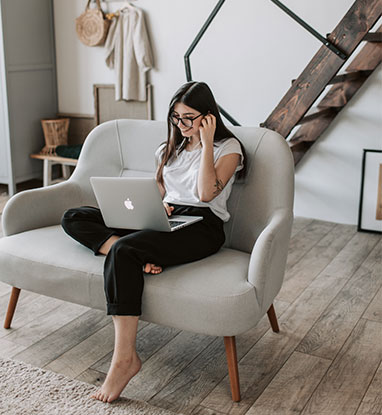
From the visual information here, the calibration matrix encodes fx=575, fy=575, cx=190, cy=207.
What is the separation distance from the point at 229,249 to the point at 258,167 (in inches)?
13.7

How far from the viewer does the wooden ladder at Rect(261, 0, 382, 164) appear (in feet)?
10.1

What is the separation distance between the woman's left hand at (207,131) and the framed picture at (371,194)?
6.35ft

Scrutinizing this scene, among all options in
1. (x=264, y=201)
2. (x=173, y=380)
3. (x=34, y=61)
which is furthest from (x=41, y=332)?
(x=34, y=61)

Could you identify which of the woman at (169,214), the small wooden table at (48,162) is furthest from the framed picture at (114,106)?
the woman at (169,214)

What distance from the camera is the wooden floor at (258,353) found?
197 cm

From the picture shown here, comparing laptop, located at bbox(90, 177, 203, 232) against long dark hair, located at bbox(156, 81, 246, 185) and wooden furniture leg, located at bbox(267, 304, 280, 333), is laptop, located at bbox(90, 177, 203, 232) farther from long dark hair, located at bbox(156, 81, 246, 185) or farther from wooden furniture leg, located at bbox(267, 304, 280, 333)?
wooden furniture leg, located at bbox(267, 304, 280, 333)

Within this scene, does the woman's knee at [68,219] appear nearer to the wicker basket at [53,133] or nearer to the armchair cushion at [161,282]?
the armchair cushion at [161,282]

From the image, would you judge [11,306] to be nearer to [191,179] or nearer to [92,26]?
[191,179]

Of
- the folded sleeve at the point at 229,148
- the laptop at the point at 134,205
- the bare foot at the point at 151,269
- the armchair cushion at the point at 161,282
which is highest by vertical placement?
the folded sleeve at the point at 229,148

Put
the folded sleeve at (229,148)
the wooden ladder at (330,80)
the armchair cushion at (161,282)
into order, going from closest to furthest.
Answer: the armchair cushion at (161,282) < the folded sleeve at (229,148) < the wooden ladder at (330,80)

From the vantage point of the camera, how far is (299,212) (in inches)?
166

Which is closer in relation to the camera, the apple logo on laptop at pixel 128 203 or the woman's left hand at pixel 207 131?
the apple logo on laptop at pixel 128 203

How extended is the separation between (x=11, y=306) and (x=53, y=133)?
2625mm

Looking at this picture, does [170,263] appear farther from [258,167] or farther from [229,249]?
[258,167]
